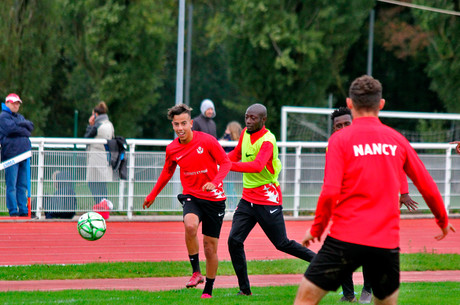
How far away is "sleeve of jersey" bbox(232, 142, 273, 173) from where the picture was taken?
7773 millimetres

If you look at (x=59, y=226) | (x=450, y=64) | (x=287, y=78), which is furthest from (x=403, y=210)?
(x=287, y=78)

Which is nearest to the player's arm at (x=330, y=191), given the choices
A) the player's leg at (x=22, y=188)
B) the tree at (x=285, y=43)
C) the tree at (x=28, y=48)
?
the player's leg at (x=22, y=188)

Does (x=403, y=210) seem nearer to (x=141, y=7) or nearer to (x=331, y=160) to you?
(x=331, y=160)

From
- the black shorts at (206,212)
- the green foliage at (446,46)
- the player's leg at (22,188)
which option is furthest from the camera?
the green foliage at (446,46)

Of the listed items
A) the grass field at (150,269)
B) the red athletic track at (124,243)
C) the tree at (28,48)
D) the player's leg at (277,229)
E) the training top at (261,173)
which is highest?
the tree at (28,48)

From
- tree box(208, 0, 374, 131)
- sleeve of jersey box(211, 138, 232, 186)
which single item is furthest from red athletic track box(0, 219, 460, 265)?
tree box(208, 0, 374, 131)

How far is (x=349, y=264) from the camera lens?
4.78 meters

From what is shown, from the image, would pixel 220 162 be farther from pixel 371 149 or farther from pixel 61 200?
pixel 61 200

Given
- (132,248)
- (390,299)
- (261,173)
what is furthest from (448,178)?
(390,299)

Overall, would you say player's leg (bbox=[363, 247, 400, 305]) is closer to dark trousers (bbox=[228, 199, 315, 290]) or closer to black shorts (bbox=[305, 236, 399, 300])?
black shorts (bbox=[305, 236, 399, 300])

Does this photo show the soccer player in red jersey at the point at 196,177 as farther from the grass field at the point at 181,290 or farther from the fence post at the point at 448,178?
the fence post at the point at 448,178

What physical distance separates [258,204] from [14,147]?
281 inches

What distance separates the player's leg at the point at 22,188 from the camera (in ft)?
45.8

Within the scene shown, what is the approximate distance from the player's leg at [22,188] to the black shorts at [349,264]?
1012cm
